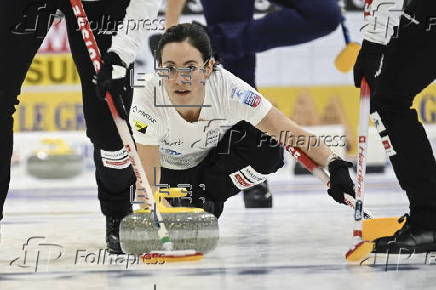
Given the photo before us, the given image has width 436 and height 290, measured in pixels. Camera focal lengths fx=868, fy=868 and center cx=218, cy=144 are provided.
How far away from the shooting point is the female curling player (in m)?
2.69

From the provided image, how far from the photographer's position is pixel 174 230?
2.38 m

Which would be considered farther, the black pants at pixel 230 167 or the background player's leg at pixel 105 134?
the black pants at pixel 230 167

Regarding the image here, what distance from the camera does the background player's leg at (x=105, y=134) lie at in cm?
275

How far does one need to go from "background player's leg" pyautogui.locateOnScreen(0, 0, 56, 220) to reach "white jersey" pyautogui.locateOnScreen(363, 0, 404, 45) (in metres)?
1.00

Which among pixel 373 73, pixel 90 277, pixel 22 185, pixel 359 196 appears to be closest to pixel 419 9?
pixel 373 73

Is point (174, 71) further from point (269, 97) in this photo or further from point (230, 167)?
point (269, 97)

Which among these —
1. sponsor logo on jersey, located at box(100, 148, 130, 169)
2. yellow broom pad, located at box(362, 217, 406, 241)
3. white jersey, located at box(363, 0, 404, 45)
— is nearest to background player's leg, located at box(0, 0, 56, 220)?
sponsor logo on jersey, located at box(100, 148, 130, 169)

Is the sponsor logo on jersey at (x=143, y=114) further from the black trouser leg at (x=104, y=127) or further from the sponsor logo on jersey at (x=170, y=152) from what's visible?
the sponsor logo on jersey at (x=170, y=152)

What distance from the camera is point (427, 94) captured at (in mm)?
6172

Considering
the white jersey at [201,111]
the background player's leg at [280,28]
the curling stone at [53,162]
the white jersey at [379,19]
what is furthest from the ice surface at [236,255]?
the curling stone at [53,162]

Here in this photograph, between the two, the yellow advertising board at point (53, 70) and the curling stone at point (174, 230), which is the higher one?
the yellow advertising board at point (53, 70)

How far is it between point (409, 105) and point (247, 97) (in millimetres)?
542

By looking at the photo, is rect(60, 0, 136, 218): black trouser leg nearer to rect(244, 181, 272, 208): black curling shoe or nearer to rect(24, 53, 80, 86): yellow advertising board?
rect(244, 181, 272, 208): black curling shoe

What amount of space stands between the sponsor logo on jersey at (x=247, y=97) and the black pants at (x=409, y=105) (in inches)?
15.6
